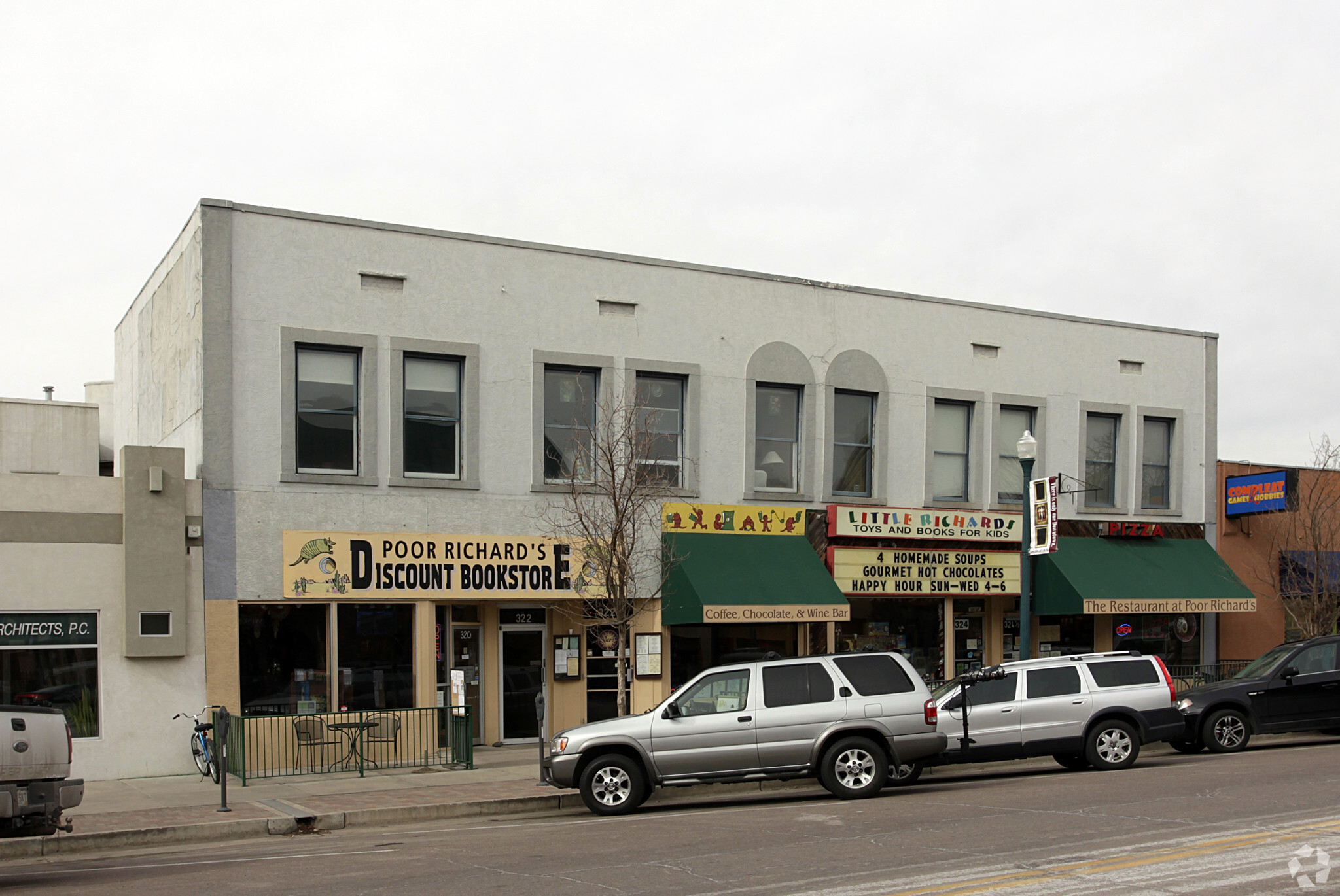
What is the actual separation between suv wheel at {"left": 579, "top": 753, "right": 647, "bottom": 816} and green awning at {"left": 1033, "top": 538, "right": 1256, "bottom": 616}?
1204 cm

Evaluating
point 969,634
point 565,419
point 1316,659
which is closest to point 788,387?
point 565,419

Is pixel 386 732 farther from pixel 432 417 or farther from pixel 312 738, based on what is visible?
pixel 432 417

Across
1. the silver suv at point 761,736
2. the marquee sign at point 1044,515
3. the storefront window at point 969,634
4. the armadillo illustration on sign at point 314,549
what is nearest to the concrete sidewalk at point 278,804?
the silver suv at point 761,736

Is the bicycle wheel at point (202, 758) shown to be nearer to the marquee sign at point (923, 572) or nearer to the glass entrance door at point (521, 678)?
the glass entrance door at point (521, 678)

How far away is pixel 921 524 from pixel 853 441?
1.97 meters

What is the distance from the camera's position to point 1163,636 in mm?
26234

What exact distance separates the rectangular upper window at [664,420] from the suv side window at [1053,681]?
698 cm

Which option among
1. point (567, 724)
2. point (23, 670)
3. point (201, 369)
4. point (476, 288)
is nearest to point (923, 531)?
point (567, 724)

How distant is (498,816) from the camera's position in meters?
15.1

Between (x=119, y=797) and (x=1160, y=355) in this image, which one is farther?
(x=1160, y=355)

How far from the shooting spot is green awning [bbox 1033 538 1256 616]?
78.7ft

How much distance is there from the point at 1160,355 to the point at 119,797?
21617mm

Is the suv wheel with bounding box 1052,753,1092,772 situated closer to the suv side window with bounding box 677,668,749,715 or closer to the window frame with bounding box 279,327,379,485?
the suv side window with bounding box 677,668,749,715

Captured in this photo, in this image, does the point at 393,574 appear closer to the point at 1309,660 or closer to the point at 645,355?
the point at 645,355
